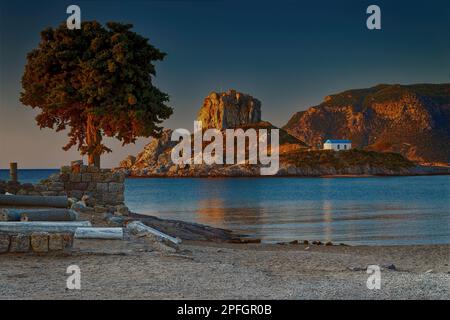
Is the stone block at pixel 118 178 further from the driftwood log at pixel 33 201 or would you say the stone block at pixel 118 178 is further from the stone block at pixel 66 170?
the driftwood log at pixel 33 201

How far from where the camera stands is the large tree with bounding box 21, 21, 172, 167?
3441 centimetres

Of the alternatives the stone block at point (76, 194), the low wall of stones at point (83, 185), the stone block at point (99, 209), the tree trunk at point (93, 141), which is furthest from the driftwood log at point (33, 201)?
the tree trunk at point (93, 141)

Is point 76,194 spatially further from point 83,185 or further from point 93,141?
point 93,141

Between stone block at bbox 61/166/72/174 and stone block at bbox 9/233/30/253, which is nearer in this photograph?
stone block at bbox 9/233/30/253

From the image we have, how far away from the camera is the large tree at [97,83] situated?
3441 cm

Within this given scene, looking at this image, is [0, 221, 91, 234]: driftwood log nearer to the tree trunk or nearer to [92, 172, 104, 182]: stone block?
[92, 172, 104, 182]: stone block

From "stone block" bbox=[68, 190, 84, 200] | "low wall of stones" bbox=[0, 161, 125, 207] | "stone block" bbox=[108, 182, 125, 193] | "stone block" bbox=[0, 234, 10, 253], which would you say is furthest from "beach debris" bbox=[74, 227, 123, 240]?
"stone block" bbox=[108, 182, 125, 193]

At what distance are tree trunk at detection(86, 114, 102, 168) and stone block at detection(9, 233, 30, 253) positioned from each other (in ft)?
68.9

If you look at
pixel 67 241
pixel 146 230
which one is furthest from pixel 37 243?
pixel 146 230

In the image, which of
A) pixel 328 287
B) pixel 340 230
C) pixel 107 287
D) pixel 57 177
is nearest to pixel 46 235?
pixel 107 287

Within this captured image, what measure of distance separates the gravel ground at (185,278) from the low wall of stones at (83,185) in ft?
41.6

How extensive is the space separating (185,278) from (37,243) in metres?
4.50

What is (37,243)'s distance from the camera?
1537 centimetres

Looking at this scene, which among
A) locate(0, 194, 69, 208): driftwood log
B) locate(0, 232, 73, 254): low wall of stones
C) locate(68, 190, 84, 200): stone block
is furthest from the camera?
locate(68, 190, 84, 200): stone block
